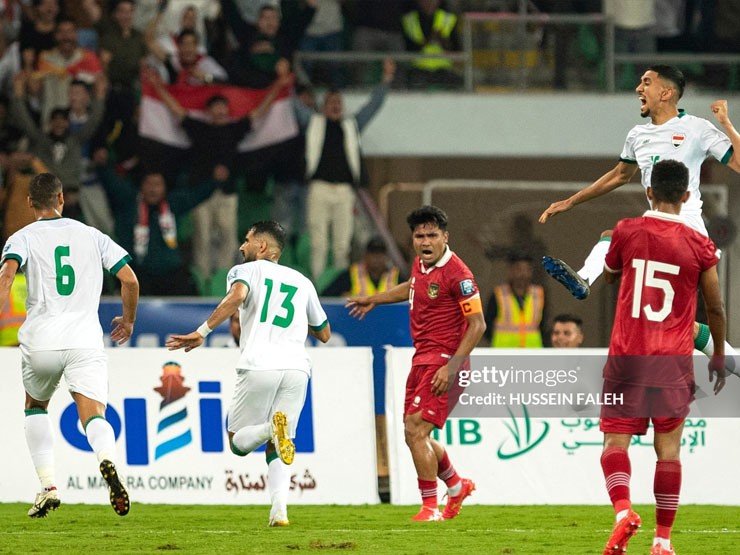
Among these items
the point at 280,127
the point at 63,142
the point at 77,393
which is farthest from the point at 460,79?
the point at 77,393

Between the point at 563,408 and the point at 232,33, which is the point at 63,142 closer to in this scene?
the point at 232,33

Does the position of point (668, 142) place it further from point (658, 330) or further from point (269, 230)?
point (269, 230)

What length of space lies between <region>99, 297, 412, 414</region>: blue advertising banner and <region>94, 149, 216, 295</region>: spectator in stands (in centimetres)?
315

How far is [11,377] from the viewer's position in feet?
41.2

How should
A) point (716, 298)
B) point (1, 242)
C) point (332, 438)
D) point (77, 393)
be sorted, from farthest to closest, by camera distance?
point (1, 242) < point (332, 438) < point (77, 393) < point (716, 298)

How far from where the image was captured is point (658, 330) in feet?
25.3

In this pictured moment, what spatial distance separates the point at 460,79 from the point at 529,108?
0.94 metres

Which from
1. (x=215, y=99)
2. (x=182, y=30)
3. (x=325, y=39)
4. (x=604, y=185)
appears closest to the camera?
(x=604, y=185)

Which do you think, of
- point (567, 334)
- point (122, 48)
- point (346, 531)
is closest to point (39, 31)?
point (122, 48)

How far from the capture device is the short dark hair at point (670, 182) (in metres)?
7.75

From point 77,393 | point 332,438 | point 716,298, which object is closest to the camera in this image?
point 716,298

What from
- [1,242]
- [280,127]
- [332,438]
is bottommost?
[332,438]

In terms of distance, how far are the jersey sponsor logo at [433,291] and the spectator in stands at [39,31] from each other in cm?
926

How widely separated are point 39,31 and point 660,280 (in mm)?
12059
